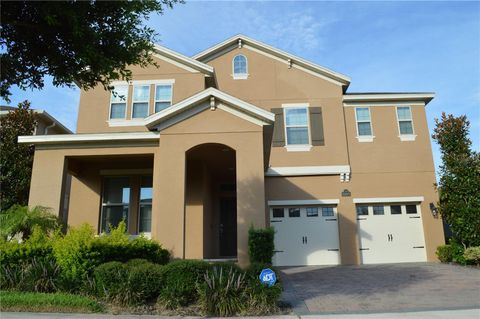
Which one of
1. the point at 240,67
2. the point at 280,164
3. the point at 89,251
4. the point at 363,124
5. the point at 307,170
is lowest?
the point at 89,251

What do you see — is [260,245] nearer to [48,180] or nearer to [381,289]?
[381,289]

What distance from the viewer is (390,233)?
15961 mm

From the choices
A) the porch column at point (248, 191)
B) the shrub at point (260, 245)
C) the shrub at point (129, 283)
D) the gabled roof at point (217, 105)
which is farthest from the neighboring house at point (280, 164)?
the shrub at point (129, 283)

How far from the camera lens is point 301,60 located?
1753 cm

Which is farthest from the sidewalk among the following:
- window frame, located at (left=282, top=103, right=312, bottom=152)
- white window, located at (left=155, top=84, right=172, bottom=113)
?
window frame, located at (left=282, top=103, right=312, bottom=152)

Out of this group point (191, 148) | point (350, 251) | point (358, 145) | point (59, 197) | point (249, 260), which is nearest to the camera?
point (249, 260)

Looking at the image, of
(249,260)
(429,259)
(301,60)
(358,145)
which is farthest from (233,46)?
(429,259)

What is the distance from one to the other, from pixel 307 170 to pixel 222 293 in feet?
32.7

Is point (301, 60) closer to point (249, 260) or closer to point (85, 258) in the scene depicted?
point (249, 260)

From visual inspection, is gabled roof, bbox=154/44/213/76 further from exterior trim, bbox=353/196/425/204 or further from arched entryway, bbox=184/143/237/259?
exterior trim, bbox=353/196/425/204

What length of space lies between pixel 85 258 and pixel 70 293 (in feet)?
2.59

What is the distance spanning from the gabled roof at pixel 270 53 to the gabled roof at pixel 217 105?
765 cm

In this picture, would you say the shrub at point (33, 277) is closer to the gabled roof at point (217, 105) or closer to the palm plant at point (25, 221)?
the palm plant at point (25, 221)

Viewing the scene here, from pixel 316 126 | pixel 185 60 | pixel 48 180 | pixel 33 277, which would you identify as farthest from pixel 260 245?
pixel 185 60
